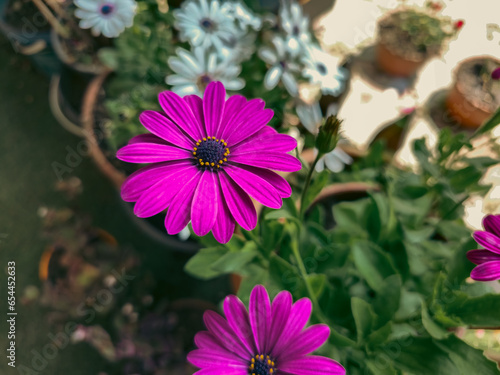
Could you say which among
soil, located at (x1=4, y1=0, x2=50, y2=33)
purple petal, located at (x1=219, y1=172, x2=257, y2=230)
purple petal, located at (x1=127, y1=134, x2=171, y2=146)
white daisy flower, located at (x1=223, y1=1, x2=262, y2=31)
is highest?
white daisy flower, located at (x1=223, y1=1, x2=262, y2=31)

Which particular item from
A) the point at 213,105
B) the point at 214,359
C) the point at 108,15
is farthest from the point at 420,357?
the point at 108,15

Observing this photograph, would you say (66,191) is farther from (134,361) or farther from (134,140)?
(134,140)

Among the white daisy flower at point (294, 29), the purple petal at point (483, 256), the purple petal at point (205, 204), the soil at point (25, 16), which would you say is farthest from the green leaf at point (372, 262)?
the soil at point (25, 16)

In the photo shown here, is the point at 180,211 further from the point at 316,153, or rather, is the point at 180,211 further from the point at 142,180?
the point at 316,153

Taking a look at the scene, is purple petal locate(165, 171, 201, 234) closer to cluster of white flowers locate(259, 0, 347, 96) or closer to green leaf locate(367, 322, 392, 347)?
green leaf locate(367, 322, 392, 347)

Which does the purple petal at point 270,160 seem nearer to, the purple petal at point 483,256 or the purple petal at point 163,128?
the purple petal at point 163,128

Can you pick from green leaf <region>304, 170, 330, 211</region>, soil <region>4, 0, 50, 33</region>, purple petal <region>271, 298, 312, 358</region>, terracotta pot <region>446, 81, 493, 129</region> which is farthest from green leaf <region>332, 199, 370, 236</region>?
soil <region>4, 0, 50, 33</region>
